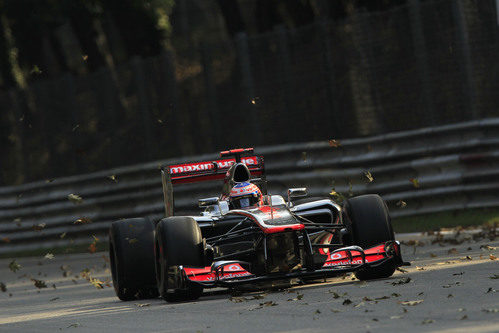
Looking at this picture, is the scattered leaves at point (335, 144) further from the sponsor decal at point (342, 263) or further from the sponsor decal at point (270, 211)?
the sponsor decal at point (342, 263)

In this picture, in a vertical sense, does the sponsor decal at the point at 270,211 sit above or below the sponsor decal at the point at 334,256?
above

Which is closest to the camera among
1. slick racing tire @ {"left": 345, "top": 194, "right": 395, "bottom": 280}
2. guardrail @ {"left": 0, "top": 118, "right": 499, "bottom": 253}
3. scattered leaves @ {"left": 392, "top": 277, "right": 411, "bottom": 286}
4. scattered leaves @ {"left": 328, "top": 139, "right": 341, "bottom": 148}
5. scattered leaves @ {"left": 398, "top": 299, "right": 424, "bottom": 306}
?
scattered leaves @ {"left": 398, "top": 299, "right": 424, "bottom": 306}

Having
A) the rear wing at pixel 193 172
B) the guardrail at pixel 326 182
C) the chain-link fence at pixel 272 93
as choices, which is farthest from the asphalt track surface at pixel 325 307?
the chain-link fence at pixel 272 93

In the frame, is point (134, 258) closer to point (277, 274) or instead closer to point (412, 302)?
point (277, 274)

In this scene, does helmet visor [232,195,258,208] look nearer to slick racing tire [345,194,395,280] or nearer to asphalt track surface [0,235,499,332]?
asphalt track surface [0,235,499,332]

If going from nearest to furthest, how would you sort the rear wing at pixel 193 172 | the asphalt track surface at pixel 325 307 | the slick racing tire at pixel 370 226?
the asphalt track surface at pixel 325 307, the slick racing tire at pixel 370 226, the rear wing at pixel 193 172

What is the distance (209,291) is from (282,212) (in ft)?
5.47

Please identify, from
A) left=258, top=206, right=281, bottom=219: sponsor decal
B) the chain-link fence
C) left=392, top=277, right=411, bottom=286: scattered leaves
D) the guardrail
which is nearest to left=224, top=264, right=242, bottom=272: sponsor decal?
left=258, top=206, right=281, bottom=219: sponsor decal

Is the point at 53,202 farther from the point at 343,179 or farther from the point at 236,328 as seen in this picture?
the point at 236,328

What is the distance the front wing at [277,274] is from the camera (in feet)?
33.6

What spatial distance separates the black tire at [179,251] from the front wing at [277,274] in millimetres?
95

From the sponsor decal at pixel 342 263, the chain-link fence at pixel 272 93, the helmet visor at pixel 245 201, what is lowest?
the sponsor decal at pixel 342 263

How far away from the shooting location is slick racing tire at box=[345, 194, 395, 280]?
10836 mm

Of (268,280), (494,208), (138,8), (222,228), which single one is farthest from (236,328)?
(138,8)
